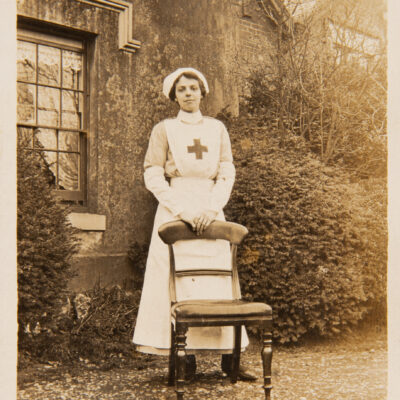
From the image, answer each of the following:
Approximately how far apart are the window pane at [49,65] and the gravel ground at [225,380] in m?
3.11

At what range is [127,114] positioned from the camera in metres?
6.40

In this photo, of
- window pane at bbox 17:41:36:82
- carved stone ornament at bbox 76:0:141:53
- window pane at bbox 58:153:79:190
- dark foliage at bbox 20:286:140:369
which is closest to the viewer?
dark foliage at bbox 20:286:140:369

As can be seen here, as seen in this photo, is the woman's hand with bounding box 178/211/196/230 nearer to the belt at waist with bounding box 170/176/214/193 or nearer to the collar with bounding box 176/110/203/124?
the belt at waist with bounding box 170/176/214/193

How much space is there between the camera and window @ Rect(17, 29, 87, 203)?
19.0 feet

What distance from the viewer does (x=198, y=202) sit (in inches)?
163

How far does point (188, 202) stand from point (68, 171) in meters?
2.45

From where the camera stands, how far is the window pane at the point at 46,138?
19.3 feet

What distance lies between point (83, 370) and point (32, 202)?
4.92 ft

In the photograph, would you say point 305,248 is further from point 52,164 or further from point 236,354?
point 52,164

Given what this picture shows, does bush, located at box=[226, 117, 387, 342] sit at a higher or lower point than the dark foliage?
higher

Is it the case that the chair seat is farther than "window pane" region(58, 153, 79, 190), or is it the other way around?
"window pane" region(58, 153, 79, 190)

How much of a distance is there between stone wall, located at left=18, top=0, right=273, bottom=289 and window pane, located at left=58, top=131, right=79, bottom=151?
19cm

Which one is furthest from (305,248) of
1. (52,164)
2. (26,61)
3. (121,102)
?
(26,61)

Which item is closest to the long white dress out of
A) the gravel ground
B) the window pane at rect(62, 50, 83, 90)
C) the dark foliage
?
the gravel ground
